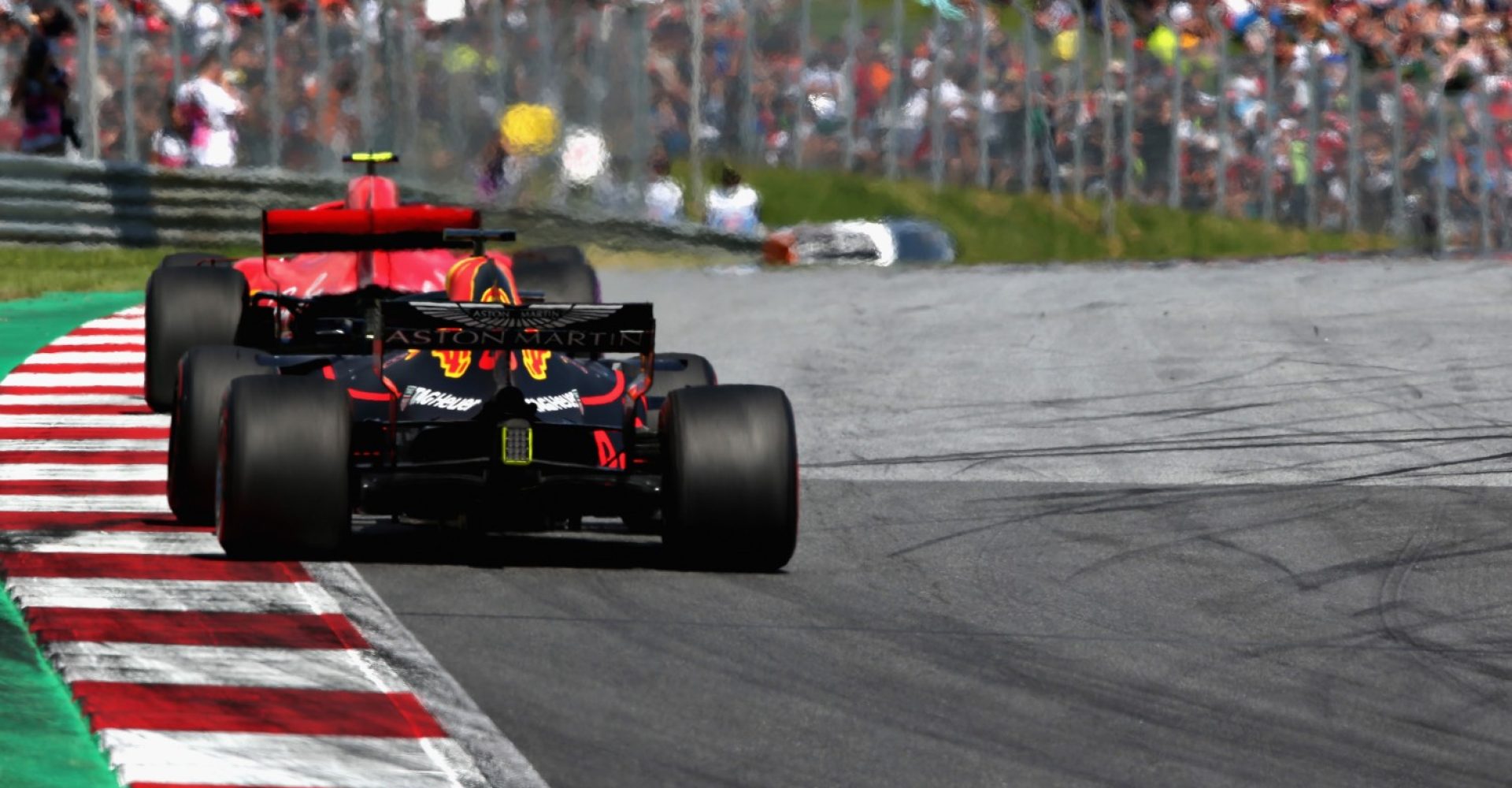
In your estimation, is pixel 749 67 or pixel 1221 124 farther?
pixel 1221 124

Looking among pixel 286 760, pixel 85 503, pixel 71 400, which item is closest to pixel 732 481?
pixel 85 503

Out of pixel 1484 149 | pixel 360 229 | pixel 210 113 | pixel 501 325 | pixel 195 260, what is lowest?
pixel 501 325

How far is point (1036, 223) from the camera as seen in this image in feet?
82.4

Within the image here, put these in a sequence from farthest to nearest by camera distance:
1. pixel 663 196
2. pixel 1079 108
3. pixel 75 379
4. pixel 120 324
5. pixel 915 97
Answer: pixel 1079 108, pixel 915 97, pixel 663 196, pixel 120 324, pixel 75 379

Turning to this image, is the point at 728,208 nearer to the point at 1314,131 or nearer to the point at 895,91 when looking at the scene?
the point at 895,91

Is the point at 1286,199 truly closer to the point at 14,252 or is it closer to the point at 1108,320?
the point at 1108,320

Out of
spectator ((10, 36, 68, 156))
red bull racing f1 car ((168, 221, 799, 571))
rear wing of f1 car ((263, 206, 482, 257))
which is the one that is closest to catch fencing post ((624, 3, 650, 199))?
spectator ((10, 36, 68, 156))

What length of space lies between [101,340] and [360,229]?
4450 mm

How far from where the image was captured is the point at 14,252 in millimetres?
20203

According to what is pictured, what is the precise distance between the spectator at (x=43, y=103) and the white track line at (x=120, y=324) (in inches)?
135

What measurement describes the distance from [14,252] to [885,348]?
8071 mm

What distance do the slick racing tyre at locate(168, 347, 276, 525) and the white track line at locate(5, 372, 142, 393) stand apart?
194 inches

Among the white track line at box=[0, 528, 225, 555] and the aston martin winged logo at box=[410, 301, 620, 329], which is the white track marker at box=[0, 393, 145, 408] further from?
the aston martin winged logo at box=[410, 301, 620, 329]

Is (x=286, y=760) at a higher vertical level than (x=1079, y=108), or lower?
lower
